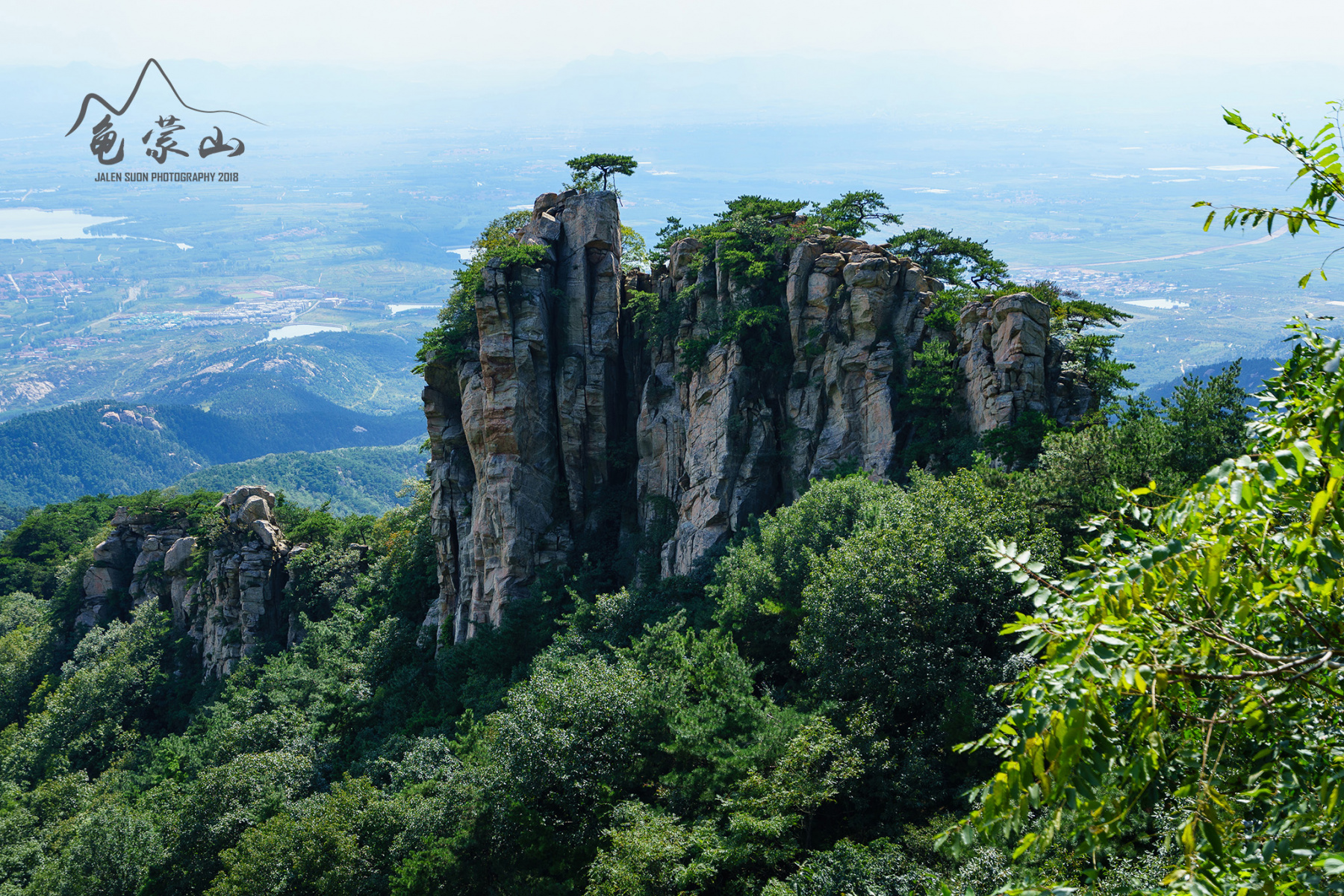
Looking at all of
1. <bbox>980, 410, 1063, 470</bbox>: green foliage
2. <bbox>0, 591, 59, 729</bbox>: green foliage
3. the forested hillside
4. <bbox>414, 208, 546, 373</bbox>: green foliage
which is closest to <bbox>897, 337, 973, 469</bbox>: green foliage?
<bbox>980, 410, 1063, 470</bbox>: green foliage

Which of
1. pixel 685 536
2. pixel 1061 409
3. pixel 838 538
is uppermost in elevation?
pixel 1061 409

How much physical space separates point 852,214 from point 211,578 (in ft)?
155

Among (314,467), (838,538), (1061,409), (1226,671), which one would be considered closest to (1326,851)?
(1226,671)

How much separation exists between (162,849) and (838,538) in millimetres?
26411

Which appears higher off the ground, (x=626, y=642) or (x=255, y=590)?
(x=626, y=642)

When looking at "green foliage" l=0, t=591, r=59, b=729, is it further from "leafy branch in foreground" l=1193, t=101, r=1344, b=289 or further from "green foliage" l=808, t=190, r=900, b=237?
"leafy branch in foreground" l=1193, t=101, r=1344, b=289

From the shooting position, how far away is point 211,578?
5566 cm

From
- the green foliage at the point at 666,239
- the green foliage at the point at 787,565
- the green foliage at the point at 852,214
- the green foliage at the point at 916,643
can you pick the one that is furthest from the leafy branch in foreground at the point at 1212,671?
the green foliage at the point at 666,239

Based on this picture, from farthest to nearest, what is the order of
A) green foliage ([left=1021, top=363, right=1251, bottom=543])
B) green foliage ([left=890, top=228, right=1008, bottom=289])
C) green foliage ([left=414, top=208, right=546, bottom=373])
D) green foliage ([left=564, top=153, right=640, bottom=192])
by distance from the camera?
green foliage ([left=564, top=153, right=640, bottom=192]) < green foliage ([left=414, top=208, right=546, bottom=373]) < green foliage ([left=890, top=228, right=1008, bottom=289]) < green foliage ([left=1021, top=363, right=1251, bottom=543])

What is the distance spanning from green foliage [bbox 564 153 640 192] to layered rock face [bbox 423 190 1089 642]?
71.1 inches

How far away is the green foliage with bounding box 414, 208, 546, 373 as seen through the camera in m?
43.0

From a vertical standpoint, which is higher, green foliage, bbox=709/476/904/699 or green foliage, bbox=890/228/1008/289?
green foliage, bbox=890/228/1008/289

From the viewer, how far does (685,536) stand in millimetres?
39562

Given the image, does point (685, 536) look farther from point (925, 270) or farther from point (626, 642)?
point (925, 270)
